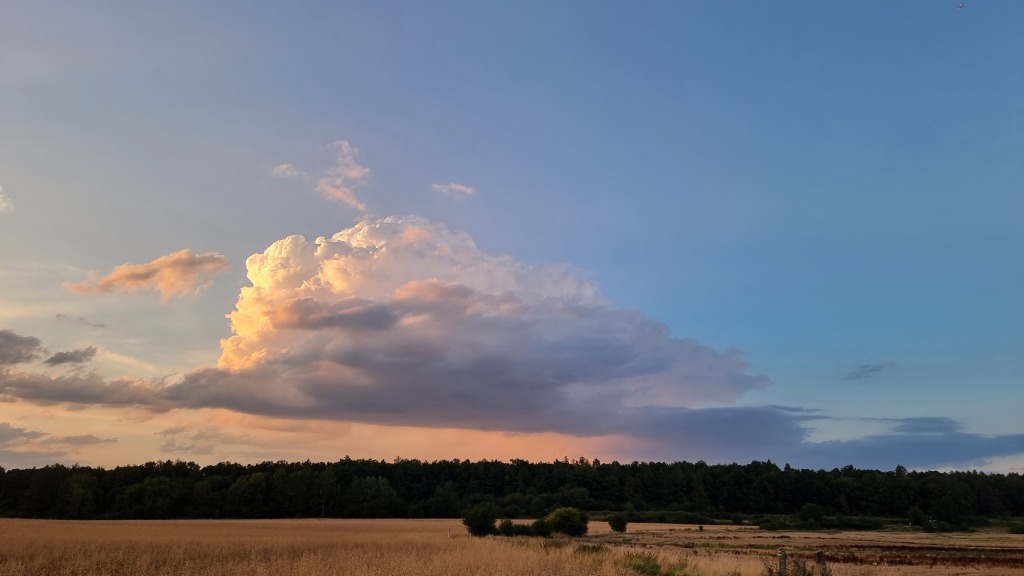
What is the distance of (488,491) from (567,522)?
277 ft

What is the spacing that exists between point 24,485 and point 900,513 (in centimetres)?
17424

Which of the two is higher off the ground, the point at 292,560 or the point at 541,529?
the point at 292,560

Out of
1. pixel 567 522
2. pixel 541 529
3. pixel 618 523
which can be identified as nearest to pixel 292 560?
pixel 541 529

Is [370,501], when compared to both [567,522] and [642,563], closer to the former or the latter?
[567,522]

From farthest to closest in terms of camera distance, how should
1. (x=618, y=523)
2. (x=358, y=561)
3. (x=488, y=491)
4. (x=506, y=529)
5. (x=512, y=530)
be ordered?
(x=488, y=491) < (x=618, y=523) < (x=512, y=530) < (x=506, y=529) < (x=358, y=561)

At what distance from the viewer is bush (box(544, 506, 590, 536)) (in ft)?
230

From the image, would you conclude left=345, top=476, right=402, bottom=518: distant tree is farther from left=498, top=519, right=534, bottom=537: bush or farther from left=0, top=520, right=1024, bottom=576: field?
left=0, top=520, right=1024, bottom=576: field

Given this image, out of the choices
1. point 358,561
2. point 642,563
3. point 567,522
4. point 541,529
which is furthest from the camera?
point 567,522

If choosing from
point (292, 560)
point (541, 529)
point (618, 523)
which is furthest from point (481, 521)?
point (292, 560)

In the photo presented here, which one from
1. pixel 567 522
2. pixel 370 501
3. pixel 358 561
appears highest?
pixel 358 561

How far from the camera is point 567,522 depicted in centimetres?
7062

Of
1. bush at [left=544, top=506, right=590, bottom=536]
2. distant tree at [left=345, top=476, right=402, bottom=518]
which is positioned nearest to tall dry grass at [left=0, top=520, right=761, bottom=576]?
bush at [left=544, top=506, right=590, bottom=536]

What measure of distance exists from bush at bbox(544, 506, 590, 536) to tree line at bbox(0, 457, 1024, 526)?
68.8ft

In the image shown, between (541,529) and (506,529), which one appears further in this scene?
(541,529)
